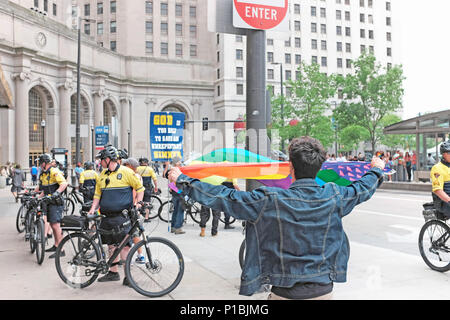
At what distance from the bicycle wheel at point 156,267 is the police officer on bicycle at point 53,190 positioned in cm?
325

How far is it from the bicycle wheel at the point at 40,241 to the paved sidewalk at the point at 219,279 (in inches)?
6.7

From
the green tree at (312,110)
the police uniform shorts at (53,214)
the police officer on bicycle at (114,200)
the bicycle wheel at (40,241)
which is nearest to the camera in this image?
the police officer on bicycle at (114,200)

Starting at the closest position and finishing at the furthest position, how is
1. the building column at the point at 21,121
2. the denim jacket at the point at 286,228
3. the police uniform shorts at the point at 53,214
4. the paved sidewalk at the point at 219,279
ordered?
the denim jacket at the point at 286,228
the paved sidewalk at the point at 219,279
the police uniform shorts at the point at 53,214
the building column at the point at 21,121

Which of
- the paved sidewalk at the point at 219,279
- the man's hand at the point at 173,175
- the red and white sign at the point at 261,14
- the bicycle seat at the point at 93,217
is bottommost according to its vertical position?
the paved sidewalk at the point at 219,279

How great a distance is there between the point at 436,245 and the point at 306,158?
5.17m

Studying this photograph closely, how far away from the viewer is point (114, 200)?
6480mm

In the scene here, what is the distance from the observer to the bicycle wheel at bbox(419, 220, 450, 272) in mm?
6754

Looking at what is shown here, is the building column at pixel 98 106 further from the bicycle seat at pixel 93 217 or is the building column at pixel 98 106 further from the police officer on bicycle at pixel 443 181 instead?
the police officer on bicycle at pixel 443 181

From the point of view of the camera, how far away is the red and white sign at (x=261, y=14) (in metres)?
6.50

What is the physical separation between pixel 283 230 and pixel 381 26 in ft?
299

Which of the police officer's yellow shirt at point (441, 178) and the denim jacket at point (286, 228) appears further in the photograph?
the police officer's yellow shirt at point (441, 178)

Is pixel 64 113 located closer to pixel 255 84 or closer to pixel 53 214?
pixel 53 214

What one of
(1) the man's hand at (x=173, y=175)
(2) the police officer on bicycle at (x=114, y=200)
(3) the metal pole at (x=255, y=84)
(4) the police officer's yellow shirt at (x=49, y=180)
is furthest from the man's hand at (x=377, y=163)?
(4) the police officer's yellow shirt at (x=49, y=180)

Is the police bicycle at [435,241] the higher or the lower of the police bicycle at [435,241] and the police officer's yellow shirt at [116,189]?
the lower
